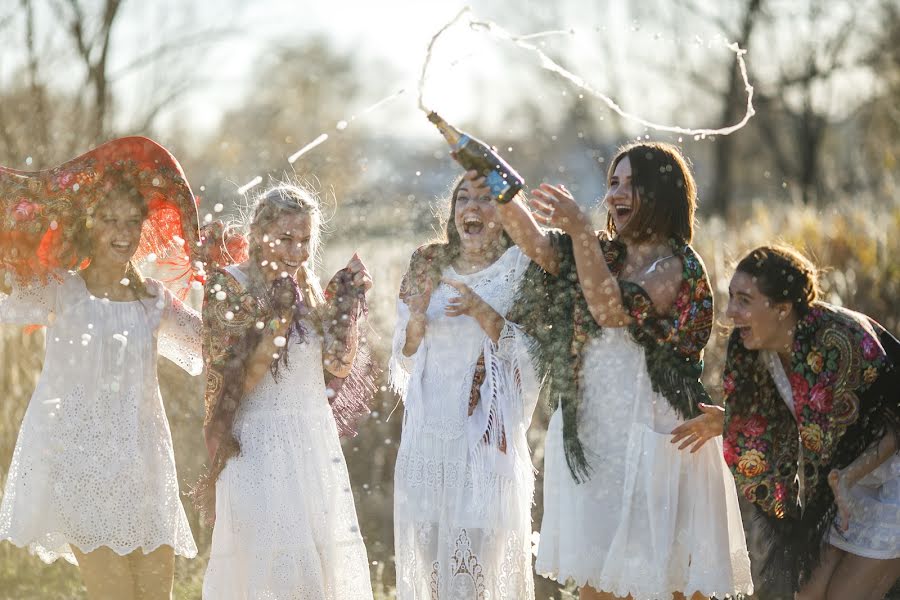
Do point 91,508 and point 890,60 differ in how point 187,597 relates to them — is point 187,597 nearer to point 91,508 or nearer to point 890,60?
point 91,508

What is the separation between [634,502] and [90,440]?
2017 mm

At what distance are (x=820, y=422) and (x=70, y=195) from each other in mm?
2907

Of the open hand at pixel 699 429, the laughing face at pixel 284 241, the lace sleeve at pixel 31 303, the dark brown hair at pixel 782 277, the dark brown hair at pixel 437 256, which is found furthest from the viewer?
the dark brown hair at pixel 437 256

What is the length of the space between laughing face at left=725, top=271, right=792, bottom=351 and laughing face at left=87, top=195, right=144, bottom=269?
2.27 meters

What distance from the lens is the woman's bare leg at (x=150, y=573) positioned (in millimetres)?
4555

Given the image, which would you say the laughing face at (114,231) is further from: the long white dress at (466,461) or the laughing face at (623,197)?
the laughing face at (623,197)

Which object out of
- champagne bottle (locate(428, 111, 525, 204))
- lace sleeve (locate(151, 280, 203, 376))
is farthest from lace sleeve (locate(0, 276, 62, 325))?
champagne bottle (locate(428, 111, 525, 204))

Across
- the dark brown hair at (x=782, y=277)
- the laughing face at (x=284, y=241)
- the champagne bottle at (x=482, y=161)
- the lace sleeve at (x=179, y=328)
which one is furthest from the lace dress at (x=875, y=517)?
the lace sleeve at (x=179, y=328)

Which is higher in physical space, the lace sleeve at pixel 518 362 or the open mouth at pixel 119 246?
the open mouth at pixel 119 246

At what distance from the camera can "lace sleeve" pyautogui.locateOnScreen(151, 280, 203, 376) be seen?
4773 millimetres

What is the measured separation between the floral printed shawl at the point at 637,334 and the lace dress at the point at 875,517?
389 millimetres

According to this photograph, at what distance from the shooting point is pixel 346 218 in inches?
430

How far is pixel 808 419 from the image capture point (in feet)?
13.8

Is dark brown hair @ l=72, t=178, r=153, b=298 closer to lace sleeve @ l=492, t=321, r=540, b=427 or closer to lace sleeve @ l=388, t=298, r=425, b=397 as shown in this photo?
lace sleeve @ l=388, t=298, r=425, b=397
